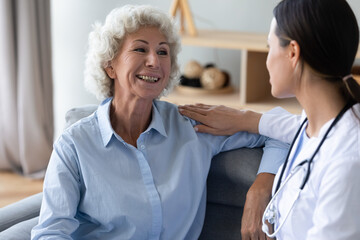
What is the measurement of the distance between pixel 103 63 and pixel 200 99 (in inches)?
54.3

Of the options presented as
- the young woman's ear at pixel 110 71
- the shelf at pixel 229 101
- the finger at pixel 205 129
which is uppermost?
the young woman's ear at pixel 110 71

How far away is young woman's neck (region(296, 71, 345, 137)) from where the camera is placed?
1288 millimetres

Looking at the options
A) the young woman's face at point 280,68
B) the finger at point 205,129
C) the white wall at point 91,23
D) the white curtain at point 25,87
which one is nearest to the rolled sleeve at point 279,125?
the finger at point 205,129

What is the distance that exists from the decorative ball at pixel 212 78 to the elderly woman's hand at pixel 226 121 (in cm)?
135

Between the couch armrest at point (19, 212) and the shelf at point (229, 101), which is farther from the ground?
the shelf at point (229, 101)

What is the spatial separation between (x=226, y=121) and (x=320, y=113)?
550mm

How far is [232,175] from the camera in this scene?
6.04 feet

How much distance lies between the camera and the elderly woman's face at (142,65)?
1.78 m

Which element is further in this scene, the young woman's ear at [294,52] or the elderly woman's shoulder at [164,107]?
the elderly woman's shoulder at [164,107]

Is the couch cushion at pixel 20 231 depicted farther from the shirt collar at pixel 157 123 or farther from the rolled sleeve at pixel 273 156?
the rolled sleeve at pixel 273 156

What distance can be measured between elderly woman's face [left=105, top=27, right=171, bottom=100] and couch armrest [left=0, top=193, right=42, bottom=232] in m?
0.48

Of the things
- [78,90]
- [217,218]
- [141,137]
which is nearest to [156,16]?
[141,137]

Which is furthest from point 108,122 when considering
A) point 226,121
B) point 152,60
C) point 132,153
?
point 226,121

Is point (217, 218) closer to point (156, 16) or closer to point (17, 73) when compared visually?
point (156, 16)
